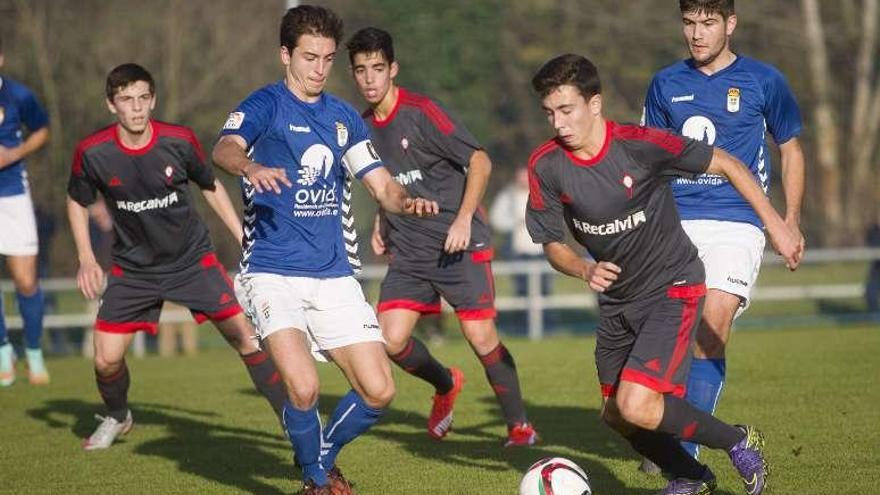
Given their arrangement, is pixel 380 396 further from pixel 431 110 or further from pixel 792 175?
pixel 792 175

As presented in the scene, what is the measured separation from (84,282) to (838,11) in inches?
758

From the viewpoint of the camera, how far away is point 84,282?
25.2 ft

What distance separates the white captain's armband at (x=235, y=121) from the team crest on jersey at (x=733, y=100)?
258 cm

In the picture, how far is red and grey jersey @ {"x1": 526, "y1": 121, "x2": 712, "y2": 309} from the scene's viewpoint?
601cm

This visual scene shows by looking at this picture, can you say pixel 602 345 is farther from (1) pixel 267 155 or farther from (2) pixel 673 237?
(1) pixel 267 155

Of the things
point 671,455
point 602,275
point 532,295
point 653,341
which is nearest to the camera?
point 602,275

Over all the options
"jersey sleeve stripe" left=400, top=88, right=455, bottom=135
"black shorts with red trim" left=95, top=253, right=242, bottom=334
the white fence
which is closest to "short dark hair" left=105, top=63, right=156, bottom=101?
"black shorts with red trim" left=95, top=253, right=242, bottom=334

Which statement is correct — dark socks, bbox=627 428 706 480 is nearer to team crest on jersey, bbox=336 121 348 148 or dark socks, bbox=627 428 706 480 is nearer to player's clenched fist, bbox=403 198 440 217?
player's clenched fist, bbox=403 198 440 217

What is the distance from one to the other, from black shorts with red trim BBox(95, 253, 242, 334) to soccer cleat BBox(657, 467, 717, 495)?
10.3 ft

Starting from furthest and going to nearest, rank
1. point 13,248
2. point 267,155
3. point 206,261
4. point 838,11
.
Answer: point 838,11, point 13,248, point 206,261, point 267,155

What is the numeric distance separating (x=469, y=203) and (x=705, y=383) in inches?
72.7

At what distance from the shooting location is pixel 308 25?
6309mm

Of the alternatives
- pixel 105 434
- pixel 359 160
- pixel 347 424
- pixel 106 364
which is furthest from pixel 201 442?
pixel 359 160

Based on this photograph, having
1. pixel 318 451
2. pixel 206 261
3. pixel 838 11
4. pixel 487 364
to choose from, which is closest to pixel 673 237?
pixel 318 451
